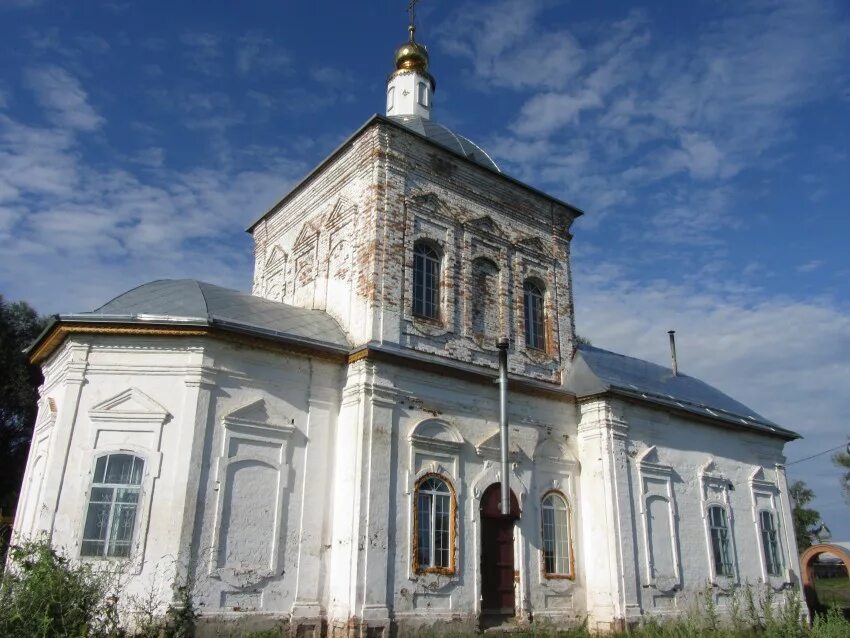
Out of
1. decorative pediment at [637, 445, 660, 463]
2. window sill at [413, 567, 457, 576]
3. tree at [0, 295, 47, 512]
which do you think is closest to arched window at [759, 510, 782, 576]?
decorative pediment at [637, 445, 660, 463]

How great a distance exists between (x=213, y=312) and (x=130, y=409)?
5.54 feet

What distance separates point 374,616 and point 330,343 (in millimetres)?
3819

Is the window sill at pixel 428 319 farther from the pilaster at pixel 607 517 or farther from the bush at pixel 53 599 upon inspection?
the bush at pixel 53 599

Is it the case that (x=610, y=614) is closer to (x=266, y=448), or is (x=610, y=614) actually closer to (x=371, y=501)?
(x=371, y=501)

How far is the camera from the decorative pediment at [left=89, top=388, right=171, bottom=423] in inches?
372

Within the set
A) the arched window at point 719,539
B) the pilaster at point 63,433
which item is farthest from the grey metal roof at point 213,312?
the arched window at point 719,539

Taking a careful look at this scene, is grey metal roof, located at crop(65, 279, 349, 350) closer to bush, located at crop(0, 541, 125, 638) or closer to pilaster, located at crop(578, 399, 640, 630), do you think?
bush, located at crop(0, 541, 125, 638)

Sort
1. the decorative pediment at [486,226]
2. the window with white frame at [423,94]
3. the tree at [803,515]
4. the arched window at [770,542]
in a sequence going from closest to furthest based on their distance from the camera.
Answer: the decorative pediment at [486,226], the arched window at [770,542], the window with white frame at [423,94], the tree at [803,515]

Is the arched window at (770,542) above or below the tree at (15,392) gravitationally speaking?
below

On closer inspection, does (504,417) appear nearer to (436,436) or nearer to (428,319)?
(436,436)

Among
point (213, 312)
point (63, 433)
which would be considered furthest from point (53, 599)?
point (213, 312)

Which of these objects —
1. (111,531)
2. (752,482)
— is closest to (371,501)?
(111,531)

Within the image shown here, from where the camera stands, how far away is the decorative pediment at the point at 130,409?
9.44 meters

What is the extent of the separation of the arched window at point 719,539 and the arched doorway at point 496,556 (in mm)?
4885
